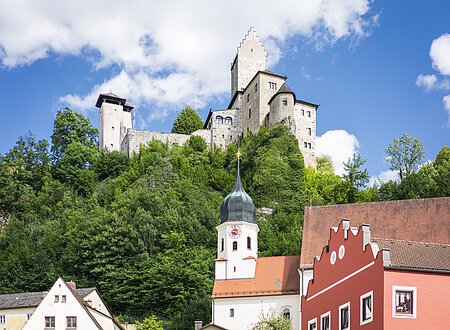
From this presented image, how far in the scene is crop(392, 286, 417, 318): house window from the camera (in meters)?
32.5

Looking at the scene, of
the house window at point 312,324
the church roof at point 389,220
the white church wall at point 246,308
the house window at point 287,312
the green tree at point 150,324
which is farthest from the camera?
the green tree at point 150,324

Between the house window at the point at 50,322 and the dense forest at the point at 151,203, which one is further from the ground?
the dense forest at the point at 151,203

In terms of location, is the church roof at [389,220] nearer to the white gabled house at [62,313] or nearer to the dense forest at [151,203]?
the dense forest at [151,203]

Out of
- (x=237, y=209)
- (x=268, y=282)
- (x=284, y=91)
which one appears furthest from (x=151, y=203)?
(x=284, y=91)

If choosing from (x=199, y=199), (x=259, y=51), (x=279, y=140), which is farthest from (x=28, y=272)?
(x=259, y=51)

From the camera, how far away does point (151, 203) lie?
82562mm

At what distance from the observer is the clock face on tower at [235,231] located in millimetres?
63969

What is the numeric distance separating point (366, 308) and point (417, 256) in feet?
8.76

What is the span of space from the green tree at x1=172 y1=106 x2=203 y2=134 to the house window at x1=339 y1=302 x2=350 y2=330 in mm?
87685

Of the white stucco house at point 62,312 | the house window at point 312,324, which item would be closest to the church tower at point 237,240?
the white stucco house at point 62,312

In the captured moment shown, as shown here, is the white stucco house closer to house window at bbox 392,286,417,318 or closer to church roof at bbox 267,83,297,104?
house window at bbox 392,286,417,318

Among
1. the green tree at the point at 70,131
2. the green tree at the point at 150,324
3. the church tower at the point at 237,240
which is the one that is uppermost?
the green tree at the point at 70,131

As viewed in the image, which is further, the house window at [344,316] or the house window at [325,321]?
the house window at [325,321]

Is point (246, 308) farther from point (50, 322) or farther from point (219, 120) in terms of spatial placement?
point (219, 120)
